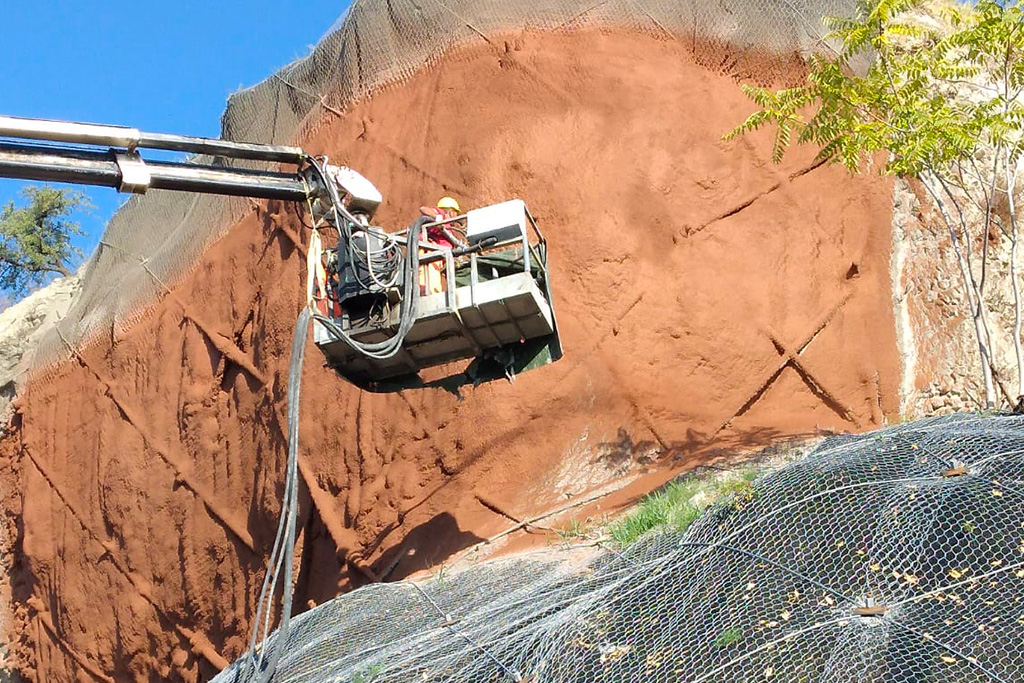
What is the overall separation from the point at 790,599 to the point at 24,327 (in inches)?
651

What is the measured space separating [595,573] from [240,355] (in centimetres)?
753

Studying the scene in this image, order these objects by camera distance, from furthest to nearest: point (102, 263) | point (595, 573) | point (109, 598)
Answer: point (102, 263)
point (109, 598)
point (595, 573)

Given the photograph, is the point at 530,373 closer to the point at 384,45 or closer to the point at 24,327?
the point at 384,45

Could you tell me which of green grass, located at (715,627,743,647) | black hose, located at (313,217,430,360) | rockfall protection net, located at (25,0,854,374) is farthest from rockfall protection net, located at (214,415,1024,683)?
rockfall protection net, located at (25,0,854,374)

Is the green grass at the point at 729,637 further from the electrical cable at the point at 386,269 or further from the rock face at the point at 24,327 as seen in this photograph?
the rock face at the point at 24,327

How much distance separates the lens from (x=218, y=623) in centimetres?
1498

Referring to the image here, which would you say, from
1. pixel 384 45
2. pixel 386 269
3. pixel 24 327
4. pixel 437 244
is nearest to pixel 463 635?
pixel 386 269

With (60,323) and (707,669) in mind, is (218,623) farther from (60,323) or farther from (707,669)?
(707,669)

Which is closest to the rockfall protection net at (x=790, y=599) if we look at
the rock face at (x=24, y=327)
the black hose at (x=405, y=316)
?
the black hose at (x=405, y=316)

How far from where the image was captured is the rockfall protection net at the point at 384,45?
48.3 ft

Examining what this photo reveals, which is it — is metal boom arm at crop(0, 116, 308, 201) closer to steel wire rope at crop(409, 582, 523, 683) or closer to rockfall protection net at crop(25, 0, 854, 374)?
steel wire rope at crop(409, 582, 523, 683)

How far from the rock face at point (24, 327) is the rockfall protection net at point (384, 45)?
3315 mm

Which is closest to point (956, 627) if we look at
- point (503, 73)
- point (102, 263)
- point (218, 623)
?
point (503, 73)

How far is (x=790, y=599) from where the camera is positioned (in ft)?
24.8
